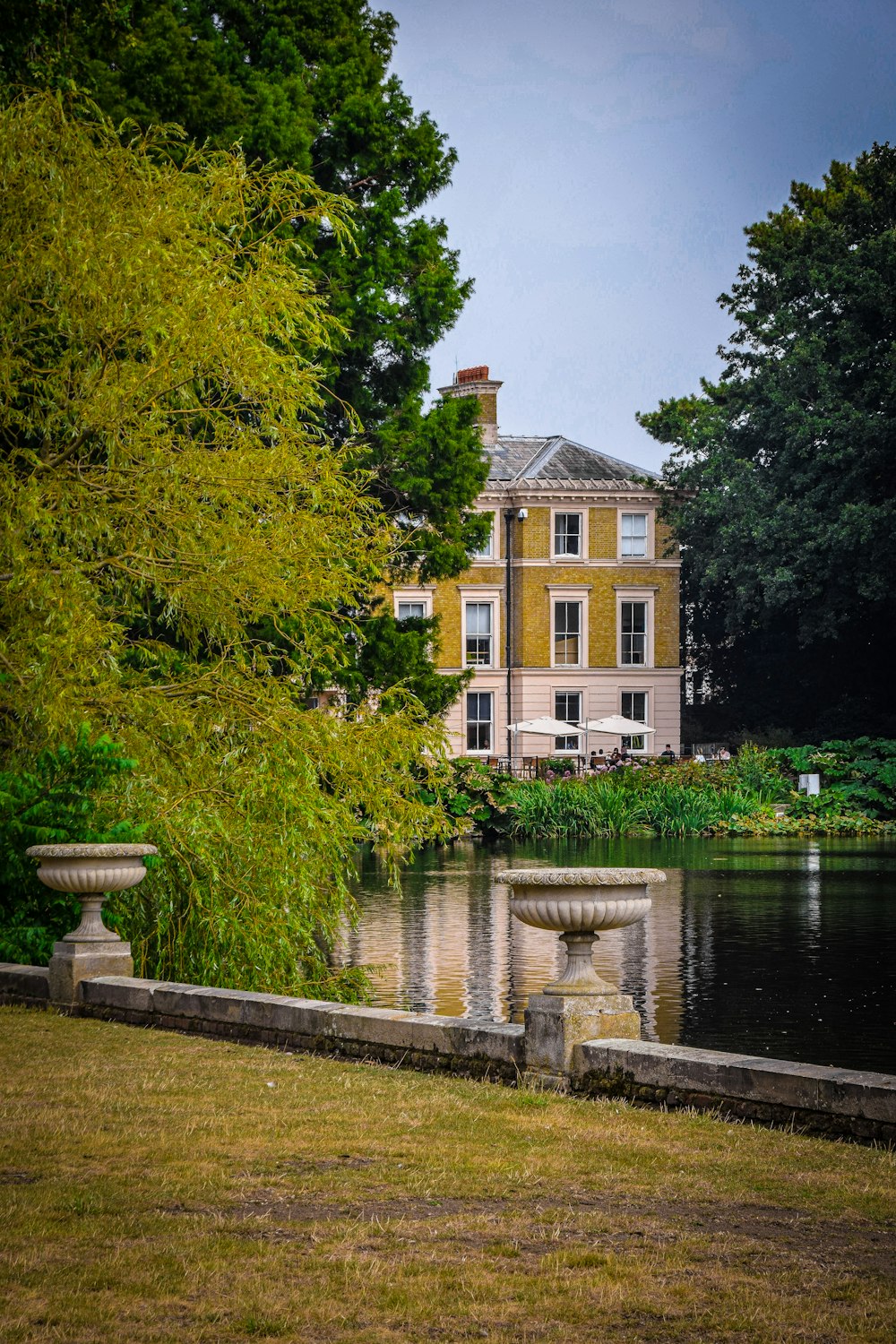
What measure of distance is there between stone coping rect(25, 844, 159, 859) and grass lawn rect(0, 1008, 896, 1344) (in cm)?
278

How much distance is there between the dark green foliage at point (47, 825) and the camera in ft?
41.4

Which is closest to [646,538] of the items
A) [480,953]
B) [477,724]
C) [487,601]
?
[487,601]

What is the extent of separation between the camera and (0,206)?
1480 centimetres

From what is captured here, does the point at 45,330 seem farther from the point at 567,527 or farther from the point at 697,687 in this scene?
the point at 697,687

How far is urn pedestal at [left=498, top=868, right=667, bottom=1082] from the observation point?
848 cm

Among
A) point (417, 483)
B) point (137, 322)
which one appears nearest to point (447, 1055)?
point (137, 322)

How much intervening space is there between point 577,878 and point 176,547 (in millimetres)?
7259

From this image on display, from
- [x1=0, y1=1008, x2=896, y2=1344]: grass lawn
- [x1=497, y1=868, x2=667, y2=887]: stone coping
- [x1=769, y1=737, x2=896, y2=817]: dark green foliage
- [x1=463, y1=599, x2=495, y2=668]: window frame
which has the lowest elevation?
[x1=0, y1=1008, x2=896, y2=1344]: grass lawn

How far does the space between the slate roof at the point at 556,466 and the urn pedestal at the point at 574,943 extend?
147ft

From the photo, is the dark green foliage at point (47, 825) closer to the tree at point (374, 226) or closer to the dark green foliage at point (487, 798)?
the tree at point (374, 226)

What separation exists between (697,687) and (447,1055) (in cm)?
5207

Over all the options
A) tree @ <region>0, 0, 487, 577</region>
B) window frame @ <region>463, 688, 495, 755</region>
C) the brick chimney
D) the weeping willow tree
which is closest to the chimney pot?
the brick chimney

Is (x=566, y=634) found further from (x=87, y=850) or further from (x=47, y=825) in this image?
(x=87, y=850)

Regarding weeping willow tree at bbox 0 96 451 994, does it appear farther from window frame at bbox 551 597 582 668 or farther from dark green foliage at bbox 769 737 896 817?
window frame at bbox 551 597 582 668
